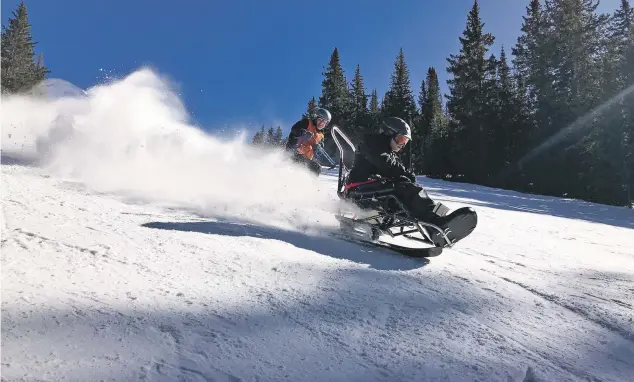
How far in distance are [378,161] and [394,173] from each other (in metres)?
0.31

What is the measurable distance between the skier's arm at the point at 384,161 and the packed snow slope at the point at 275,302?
49.6 inches

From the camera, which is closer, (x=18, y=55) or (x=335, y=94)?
(x=18, y=55)

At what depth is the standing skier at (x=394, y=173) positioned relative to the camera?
17.4ft

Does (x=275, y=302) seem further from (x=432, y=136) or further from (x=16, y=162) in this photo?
(x=432, y=136)

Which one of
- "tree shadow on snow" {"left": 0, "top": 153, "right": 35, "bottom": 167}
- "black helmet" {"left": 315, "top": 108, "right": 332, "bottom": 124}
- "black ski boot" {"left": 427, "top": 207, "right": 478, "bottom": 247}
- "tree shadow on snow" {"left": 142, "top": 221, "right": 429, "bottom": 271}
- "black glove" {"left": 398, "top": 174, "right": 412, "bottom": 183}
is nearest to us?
"tree shadow on snow" {"left": 142, "top": 221, "right": 429, "bottom": 271}

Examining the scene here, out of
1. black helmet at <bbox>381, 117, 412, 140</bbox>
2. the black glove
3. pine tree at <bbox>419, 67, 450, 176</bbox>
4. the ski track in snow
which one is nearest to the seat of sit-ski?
the black glove

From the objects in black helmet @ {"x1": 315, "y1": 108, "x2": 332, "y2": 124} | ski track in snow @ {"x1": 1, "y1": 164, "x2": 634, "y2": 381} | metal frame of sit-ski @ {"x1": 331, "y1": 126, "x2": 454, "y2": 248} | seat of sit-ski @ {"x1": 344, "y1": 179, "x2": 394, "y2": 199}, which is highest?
black helmet @ {"x1": 315, "y1": 108, "x2": 332, "y2": 124}

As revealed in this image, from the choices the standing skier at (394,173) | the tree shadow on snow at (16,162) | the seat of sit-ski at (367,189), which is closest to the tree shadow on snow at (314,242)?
the standing skier at (394,173)

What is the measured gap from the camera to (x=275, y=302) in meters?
3.03

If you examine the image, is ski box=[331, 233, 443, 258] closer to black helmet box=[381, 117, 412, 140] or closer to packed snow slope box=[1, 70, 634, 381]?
packed snow slope box=[1, 70, 634, 381]

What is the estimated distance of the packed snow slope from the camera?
2.15 metres

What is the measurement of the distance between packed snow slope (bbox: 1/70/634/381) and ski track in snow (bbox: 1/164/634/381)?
0.01m

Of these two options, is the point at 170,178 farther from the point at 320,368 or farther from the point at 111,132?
the point at 320,368

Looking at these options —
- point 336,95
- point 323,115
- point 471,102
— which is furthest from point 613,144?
point 336,95
